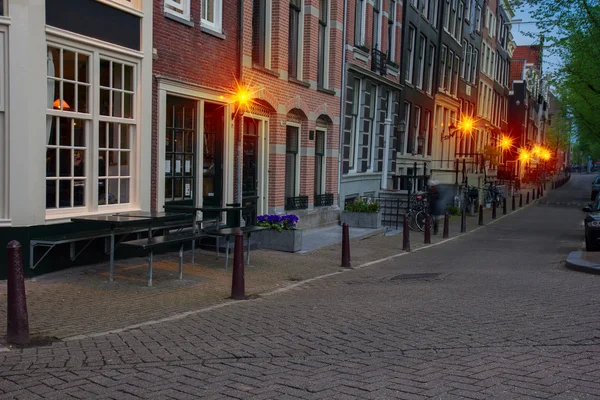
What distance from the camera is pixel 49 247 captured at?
8.67m

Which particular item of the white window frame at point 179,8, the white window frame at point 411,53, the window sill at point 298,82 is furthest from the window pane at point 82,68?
the white window frame at point 411,53

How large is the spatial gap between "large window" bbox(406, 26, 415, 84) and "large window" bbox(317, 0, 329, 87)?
8.76m

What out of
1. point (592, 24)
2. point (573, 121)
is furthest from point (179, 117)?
point (573, 121)

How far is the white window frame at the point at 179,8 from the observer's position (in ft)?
37.0

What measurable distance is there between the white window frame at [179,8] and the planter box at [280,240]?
4.64 m

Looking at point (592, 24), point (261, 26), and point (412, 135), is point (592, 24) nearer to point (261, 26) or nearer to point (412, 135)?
point (412, 135)

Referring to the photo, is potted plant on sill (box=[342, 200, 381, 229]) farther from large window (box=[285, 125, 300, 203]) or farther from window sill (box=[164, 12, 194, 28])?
window sill (box=[164, 12, 194, 28])

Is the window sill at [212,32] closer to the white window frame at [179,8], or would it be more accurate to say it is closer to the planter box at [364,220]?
the white window frame at [179,8]

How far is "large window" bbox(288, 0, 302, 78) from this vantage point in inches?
635

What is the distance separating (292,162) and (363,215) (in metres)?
2.86

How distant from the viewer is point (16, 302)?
18.6ft

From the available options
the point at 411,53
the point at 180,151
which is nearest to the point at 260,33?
the point at 180,151

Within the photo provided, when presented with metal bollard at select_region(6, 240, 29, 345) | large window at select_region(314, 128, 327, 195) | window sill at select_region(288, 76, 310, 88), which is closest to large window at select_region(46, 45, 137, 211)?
metal bollard at select_region(6, 240, 29, 345)

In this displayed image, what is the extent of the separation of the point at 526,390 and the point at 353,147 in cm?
1668
